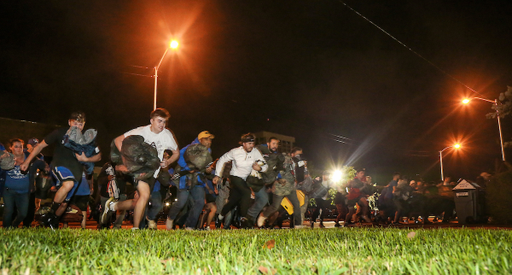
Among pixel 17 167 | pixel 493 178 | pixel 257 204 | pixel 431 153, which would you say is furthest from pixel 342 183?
pixel 431 153

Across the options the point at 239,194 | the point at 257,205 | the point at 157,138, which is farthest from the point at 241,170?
the point at 157,138

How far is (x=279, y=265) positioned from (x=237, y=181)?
5.51 metres

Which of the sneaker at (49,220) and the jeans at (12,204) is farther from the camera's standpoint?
the jeans at (12,204)

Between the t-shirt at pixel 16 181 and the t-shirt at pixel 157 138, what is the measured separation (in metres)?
3.11

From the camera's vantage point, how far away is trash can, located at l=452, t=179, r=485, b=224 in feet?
43.3

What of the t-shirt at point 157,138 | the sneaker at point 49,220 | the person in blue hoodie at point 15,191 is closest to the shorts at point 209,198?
the t-shirt at point 157,138

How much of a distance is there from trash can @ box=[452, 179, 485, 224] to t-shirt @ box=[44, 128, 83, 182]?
1295 centimetres

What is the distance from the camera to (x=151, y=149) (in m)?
5.95

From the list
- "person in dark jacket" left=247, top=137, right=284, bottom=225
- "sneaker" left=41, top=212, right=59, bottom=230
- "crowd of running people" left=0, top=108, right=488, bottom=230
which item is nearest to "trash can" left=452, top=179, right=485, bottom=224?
"crowd of running people" left=0, top=108, right=488, bottom=230

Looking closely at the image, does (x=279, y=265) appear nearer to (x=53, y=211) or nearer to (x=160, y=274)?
(x=160, y=274)

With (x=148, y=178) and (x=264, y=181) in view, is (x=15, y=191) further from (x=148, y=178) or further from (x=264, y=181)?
(x=264, y=181)

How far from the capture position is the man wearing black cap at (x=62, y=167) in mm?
6289

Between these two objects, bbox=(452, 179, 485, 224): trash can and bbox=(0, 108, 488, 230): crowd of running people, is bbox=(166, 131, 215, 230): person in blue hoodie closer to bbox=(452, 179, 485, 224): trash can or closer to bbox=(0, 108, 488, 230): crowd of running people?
bbox=(0, 108, 488, 230): crowd of running people

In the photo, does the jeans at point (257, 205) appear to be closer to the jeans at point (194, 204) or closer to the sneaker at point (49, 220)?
the jeans at point (194, 204)
